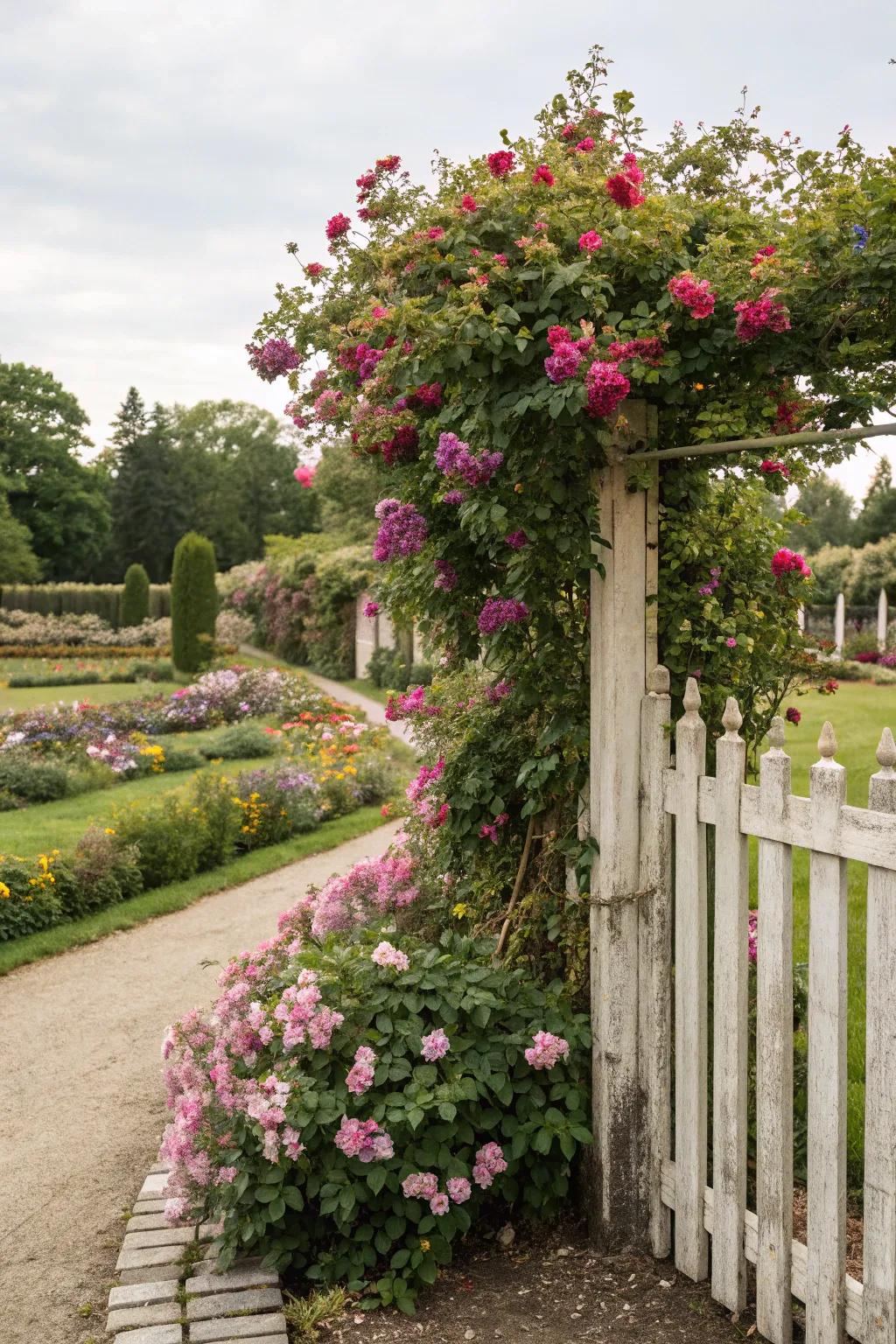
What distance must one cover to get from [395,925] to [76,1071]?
1.67 metres

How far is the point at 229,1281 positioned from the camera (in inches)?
105

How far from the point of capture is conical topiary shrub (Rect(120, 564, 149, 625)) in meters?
33.2

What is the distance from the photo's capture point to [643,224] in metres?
2.56

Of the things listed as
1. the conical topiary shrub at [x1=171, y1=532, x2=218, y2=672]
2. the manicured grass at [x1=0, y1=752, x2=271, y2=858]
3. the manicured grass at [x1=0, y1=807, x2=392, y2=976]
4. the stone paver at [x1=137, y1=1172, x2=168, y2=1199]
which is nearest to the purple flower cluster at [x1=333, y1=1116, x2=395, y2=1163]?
the stone paver at [x1=137, y1=1172, x2=168, y2=1199]

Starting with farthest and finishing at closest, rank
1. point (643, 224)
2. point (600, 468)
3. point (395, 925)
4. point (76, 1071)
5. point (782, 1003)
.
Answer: point (76, 1071)
point (395, 925)
point (600, 468)
point (643, 224)
point (782, 1003)

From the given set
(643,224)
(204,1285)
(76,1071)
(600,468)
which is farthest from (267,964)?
(643,224)

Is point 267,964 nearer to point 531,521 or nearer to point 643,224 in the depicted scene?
point 531,521

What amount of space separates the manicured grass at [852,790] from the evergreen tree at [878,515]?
20.2 metres

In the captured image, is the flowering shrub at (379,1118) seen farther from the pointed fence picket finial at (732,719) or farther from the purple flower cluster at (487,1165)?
the pointed fence picket finial at (732,719)

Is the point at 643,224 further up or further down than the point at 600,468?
further up

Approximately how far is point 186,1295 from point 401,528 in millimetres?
2147

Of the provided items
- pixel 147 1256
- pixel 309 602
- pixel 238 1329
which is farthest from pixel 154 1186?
pixel 309 602

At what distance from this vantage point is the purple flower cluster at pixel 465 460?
2.71 m

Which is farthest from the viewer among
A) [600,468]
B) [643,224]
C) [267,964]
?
[267,964]
